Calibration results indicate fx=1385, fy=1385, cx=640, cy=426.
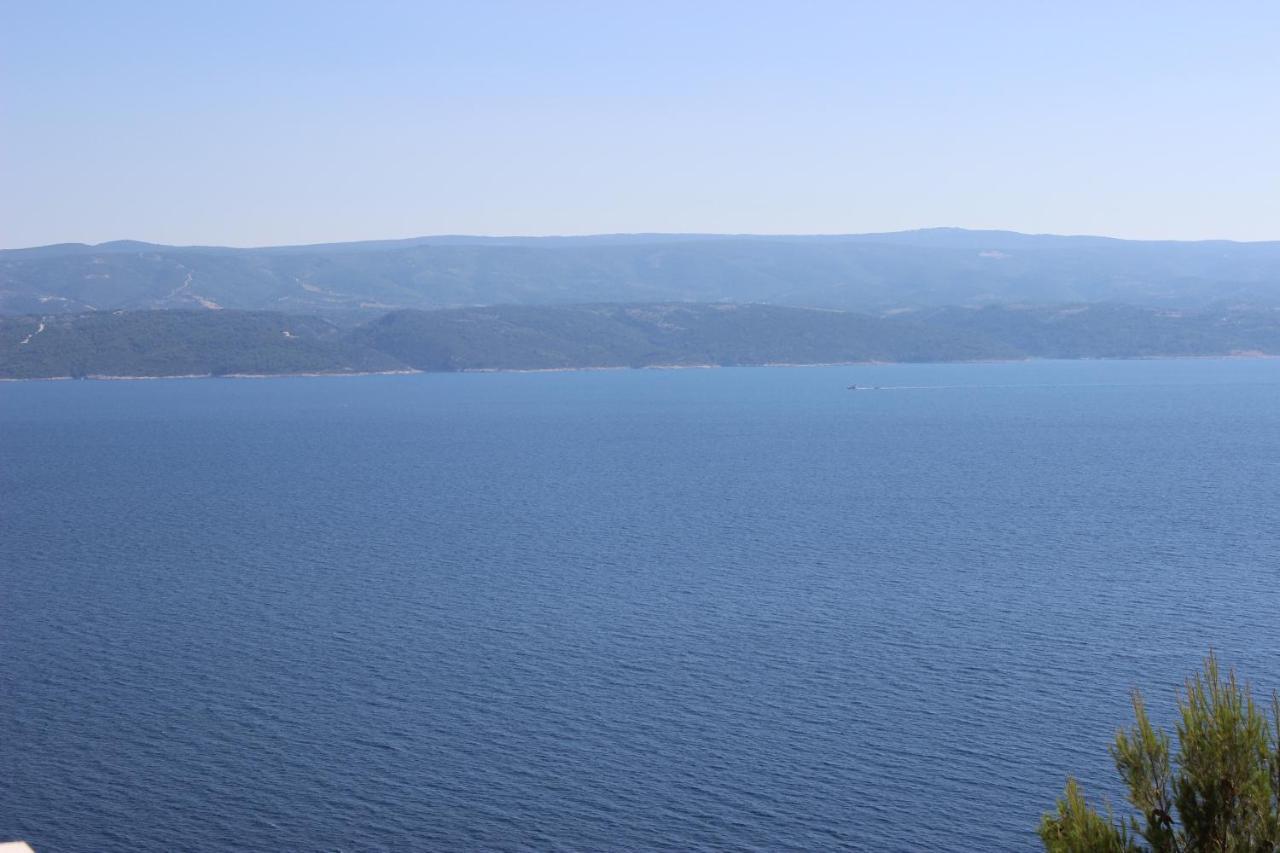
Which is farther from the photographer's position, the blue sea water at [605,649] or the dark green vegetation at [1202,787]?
the blue sea water at [605,649]

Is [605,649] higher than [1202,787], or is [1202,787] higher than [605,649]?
[1202,787]

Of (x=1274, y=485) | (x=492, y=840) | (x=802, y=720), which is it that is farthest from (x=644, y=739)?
(x=1274, y=485)

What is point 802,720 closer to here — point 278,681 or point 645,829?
point 645,829

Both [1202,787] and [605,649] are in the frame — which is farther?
[605,649]

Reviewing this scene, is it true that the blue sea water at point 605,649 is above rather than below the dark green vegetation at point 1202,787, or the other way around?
below

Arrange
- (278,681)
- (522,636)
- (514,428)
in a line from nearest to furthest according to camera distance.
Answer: (278,681) → (522,636) → (514,428)
